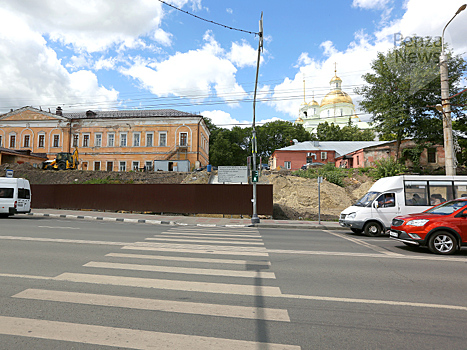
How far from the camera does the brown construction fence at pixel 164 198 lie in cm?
2145

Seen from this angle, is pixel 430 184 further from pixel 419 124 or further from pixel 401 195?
pixel 419 124

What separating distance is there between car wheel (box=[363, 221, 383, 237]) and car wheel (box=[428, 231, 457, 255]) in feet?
15.4

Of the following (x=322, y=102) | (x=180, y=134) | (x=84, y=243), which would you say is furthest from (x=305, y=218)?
(x=322, y=102)

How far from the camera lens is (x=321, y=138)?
8019 cm

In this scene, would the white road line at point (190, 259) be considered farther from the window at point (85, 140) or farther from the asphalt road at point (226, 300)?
the window at point (85, 140)

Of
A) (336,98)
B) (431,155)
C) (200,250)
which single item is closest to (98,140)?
(200,250)

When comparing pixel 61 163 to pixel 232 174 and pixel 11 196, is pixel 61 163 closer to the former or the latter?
pixel 11 196

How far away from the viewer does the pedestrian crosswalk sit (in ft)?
10.7

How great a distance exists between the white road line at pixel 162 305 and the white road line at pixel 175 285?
59 cm

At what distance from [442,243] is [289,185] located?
20675 mm

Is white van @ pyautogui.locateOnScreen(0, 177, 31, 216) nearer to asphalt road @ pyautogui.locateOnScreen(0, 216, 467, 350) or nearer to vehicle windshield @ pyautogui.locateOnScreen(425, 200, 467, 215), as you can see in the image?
asphalt road @ pyautogui.locateOnScreen(0, 216, 467, 350)

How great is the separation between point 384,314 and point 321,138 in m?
80.0

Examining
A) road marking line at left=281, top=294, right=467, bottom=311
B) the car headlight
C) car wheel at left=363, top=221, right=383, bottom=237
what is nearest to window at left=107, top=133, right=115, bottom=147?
car wheel at left=363, top=221, right=383, bottom=237

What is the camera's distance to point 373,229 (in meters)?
13.5
